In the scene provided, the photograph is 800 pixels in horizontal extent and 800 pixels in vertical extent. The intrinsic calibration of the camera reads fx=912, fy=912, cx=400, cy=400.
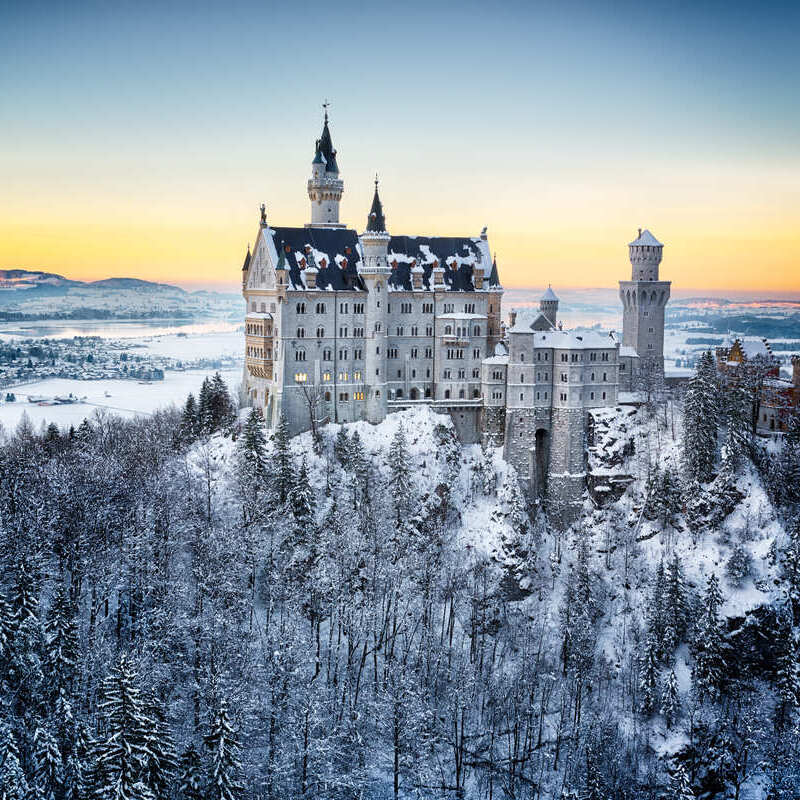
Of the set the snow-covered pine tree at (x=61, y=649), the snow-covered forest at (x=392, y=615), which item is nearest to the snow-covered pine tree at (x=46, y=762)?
the snow-covered forest at (x=392, y=615)

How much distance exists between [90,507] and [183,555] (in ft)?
31.6

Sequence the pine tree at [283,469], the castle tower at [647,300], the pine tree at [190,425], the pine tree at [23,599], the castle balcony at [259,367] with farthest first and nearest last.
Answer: the castle tower at [647,300] → the pine tree at [190,425] → the castle balcony at [259,367] → the pine tree at [283,469] → the pine tree at [23,599]

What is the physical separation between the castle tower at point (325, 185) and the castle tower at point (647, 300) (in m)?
36.4

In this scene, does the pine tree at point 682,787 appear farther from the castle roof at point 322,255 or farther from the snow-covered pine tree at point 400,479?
the castle roof at point 322,255

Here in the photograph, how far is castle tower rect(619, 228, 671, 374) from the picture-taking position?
10944 cm

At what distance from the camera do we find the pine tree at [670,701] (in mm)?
81688

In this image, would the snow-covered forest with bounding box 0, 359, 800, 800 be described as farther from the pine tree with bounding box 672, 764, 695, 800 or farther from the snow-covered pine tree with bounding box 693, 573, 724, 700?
the pine tree with bounding box 672, 764, 695, 800

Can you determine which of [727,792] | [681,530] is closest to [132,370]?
[681,530]

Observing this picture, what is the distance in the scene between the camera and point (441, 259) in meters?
109

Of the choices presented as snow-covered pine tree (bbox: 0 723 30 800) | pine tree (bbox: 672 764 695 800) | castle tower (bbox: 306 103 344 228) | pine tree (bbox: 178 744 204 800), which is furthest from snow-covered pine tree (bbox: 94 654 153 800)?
castle tower (bbox: 306 103 344 228)

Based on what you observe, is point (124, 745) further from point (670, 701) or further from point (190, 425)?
point (190, 425)

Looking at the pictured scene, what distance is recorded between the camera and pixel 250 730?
240 ft

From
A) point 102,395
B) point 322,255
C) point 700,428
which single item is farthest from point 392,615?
point 102,395

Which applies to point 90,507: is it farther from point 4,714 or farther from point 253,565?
point 4,714
